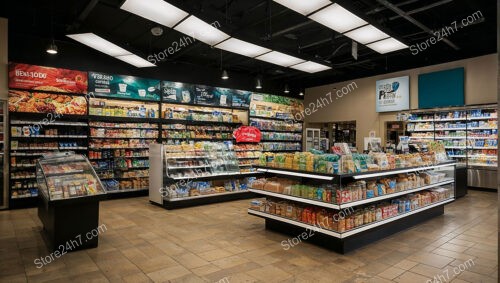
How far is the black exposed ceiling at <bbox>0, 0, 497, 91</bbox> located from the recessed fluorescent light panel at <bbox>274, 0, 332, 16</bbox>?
367 mm

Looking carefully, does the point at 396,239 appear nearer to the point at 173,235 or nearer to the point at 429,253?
the point at 429,253

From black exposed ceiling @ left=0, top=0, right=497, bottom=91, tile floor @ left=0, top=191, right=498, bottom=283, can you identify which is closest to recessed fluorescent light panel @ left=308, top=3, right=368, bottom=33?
black exposed ceiling @ left=0, top=0, right=497, bottom=91

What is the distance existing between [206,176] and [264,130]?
4.89m

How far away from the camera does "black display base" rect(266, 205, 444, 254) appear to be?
4441mm

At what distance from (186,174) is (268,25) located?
4.50 metres

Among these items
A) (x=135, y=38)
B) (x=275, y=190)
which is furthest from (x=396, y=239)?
(x=135, y=38)

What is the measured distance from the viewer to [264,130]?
12.3 metres

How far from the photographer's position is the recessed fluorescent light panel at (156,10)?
4.71 metres

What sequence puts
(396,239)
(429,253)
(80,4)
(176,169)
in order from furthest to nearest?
(176,169), (80,4), (396,239), (429,253)

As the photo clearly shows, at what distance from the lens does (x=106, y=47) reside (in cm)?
752

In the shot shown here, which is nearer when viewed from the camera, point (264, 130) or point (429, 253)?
point (429, 253)

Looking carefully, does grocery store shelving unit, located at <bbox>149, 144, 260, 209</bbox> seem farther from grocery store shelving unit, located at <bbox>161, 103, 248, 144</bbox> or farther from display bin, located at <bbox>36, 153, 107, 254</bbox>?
display bin, located at <bbox>36, 153, 107, 254</bbox>

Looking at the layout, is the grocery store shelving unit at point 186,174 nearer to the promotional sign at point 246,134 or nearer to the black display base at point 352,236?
the promotional sign at point 246,134

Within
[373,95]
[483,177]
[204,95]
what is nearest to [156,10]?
[204,95]
